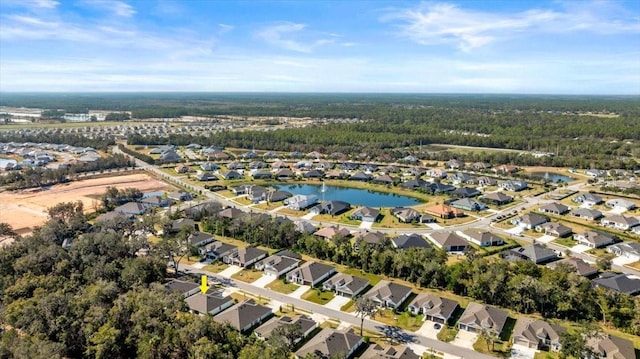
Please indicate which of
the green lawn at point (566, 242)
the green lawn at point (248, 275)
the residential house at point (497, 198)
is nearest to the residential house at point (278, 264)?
the green lawn at point (248, 275)

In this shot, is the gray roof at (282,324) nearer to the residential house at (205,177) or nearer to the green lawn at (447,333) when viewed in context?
the green lawn at (447,333)

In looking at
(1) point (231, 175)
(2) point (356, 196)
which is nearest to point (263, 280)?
(2) point (356, 196)

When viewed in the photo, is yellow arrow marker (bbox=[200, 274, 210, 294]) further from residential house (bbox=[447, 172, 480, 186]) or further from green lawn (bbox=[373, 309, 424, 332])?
residential house (bbox=[447, 172, 480, 186])

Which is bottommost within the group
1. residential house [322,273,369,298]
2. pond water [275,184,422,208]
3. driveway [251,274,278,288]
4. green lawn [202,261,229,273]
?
pond water [275,184,422,208]

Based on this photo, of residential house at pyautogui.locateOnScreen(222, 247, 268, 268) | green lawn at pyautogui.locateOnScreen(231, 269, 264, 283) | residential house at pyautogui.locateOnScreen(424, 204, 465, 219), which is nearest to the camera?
green lawn at pyautogui.locateOnScreen(231, 269, 264, 283)

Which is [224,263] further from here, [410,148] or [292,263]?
[410,148]

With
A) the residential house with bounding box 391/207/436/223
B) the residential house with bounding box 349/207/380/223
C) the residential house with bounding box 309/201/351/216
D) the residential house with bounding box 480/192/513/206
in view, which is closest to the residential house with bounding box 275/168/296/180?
the residential house with bounding box 309/201/351/216

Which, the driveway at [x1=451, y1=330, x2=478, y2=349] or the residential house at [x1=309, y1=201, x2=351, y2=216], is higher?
the residential house at [x1=309, y1=201, x2=351, y2=216]

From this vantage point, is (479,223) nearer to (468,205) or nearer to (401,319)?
(468,205)

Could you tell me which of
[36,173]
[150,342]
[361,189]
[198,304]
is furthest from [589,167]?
[36,173]
